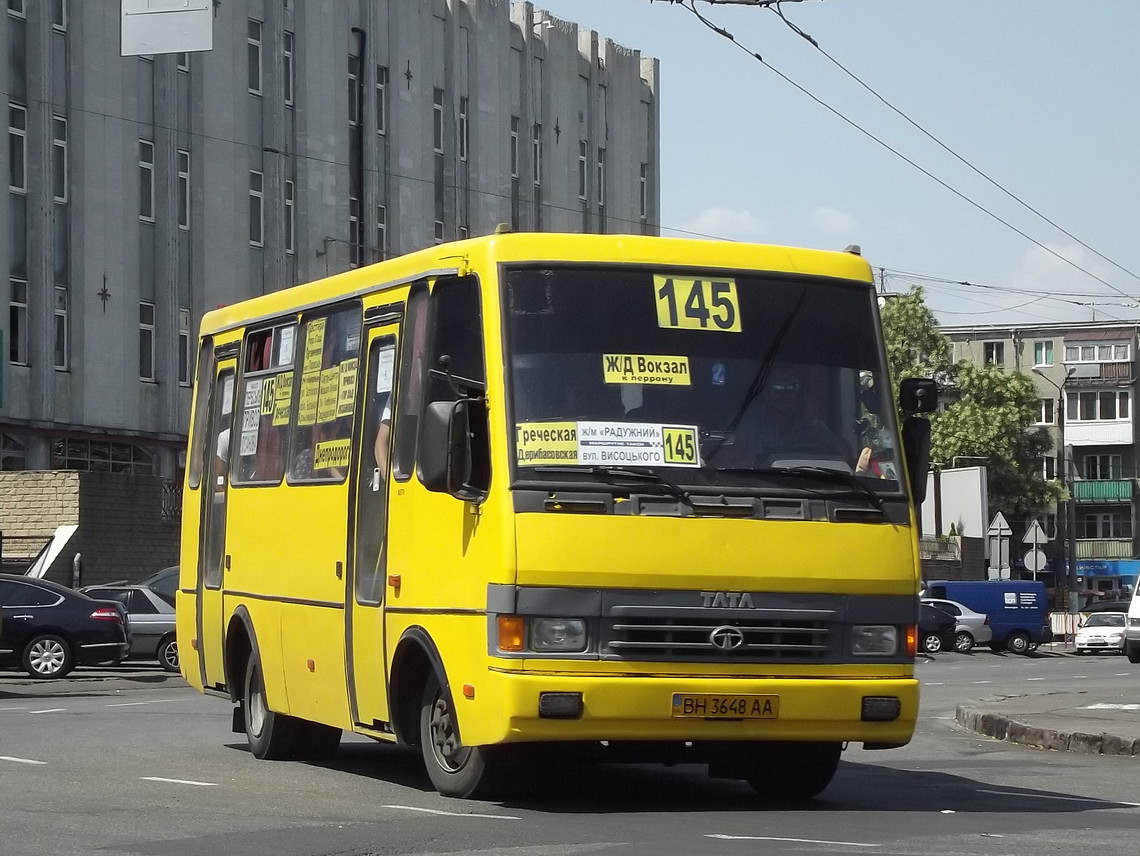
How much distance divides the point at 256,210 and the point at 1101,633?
76.7 feet

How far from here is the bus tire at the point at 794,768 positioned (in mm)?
11984

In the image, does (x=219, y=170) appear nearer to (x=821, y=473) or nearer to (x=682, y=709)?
(x=821, y=473)

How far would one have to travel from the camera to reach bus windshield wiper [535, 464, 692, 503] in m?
10.8

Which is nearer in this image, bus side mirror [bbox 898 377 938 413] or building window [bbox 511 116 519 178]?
bus side mirror [bbox 898 377 938 413]

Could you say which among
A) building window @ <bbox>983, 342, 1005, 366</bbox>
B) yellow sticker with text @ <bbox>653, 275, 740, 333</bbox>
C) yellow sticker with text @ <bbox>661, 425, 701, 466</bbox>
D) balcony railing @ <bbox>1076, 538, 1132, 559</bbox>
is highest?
building window @ <bbox>983, 342, 1005, 366</bbox>

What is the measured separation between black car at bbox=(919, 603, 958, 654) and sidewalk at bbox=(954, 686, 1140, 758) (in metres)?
22.5

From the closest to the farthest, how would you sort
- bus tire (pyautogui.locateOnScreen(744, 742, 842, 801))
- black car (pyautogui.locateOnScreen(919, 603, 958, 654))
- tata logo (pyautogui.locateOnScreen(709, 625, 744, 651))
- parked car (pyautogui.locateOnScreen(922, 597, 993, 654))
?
1. tata logo (pyautogui.locateOnScreen(709, 625, 744, 651))
2. bus tire (pyautogui.locateOnScreen(744, 742, 842, 801))
3. black car (pyautogui.locateOnScreen(919, 603, 958, 654))
4. parked car (pyautogui.locateOnScreen(922, 597, 993, 654))

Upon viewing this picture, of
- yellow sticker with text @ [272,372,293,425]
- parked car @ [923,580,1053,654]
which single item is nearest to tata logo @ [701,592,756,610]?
yellow sticker with text @ [272,372,293,425]

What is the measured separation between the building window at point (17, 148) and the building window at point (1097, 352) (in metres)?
75.8

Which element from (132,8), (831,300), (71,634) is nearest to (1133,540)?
(71,634)

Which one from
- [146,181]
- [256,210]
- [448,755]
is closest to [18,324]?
[146,181]

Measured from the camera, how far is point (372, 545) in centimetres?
1232

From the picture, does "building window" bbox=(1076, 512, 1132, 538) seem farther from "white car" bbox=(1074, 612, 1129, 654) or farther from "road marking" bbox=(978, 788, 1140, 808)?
"road marking" bbox=(978, 788, 1140, 808)

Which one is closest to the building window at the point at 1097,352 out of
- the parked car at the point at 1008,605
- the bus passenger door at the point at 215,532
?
the parked car at the point at 1008,605
